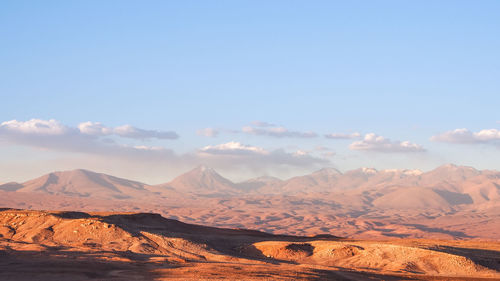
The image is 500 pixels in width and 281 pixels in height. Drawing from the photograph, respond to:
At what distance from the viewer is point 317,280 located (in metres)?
32.6

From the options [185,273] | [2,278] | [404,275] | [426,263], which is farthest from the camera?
[426,263]

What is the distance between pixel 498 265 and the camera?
1822 inches

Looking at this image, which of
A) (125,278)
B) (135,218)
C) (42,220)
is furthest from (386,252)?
(42,220)

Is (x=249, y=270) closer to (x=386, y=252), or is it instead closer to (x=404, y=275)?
(x=404, y=275)

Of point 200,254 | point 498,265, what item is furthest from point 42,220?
point 498,265

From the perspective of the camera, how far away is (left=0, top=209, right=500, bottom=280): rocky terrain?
34.1 m

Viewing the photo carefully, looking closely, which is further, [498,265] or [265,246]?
[265,246]

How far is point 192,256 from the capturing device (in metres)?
46.2

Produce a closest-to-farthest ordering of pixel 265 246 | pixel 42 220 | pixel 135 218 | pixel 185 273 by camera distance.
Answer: pixel 185 273, pixel 265 246, pixel 42 220, pixel 135 218

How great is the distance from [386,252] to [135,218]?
1185 inches

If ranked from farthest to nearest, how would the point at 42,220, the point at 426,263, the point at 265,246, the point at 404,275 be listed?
the point at 42,220 < the point at 265,246 < the point at 426,263 < the point at 404,275

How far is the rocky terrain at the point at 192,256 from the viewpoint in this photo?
3406 cm

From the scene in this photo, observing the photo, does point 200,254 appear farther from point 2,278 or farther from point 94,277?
point 2,278

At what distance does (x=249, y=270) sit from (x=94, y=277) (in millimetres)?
9766
